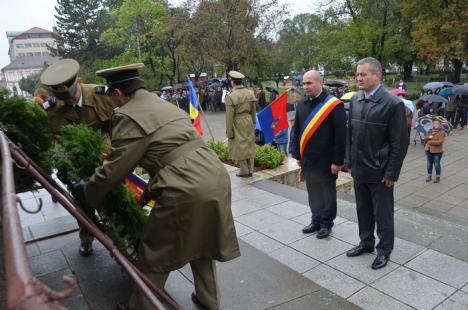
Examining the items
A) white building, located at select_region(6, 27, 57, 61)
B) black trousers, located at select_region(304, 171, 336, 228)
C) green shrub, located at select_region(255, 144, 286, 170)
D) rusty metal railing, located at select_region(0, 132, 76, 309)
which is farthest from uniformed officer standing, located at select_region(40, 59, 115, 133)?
white building, located at select_region(6, 27, 57, 61)

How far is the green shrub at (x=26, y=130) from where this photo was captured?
296 centimetres

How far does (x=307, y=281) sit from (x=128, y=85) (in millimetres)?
2281

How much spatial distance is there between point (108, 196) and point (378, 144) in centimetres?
238

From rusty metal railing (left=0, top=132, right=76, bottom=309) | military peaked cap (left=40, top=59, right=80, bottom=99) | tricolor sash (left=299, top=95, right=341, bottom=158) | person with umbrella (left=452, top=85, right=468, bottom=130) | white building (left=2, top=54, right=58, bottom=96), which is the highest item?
white building (left=2, top=54, right=58, bottom=96)

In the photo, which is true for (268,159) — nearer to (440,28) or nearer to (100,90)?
(100,90)

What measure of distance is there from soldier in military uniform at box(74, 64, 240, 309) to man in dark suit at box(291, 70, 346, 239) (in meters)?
1.97

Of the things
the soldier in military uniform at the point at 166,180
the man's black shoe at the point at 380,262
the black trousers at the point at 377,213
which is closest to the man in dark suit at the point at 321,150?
the black trousers at the point at 377,213

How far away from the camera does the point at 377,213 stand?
3.81m

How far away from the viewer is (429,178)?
9625 millimetres

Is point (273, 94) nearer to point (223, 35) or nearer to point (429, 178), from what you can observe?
point (223, 35)

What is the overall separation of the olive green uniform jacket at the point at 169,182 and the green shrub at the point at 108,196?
10.0 inches

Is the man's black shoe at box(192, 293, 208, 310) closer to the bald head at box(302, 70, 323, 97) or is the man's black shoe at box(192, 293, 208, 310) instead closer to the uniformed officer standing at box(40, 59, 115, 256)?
the uniformed officer standing at box(40, 59, 115, 256)

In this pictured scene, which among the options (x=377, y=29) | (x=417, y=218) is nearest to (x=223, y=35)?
(x=377, y=29)

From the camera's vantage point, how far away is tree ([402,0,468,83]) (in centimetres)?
2761
